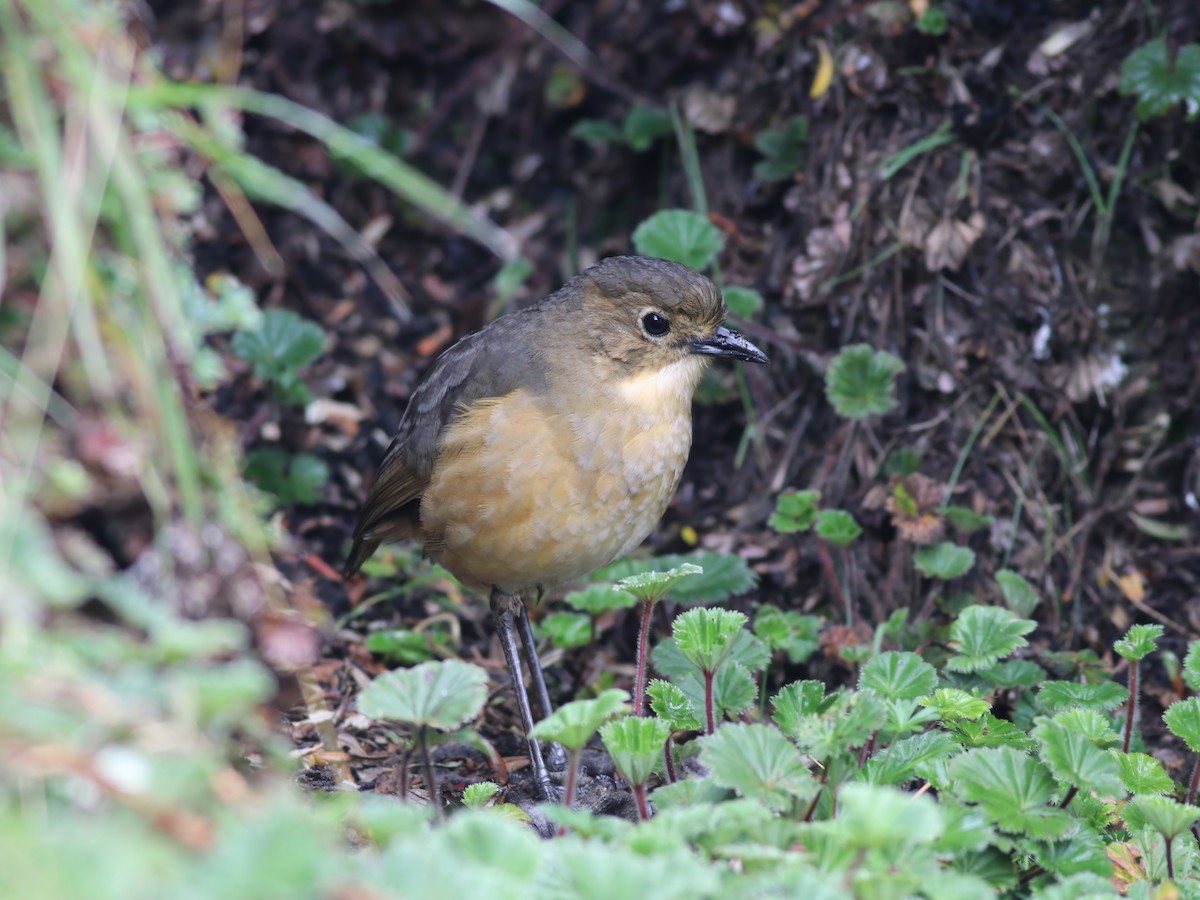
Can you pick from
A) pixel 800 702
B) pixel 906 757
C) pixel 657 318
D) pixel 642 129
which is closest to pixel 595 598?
pixel 657 318

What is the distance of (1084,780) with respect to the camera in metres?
3.06

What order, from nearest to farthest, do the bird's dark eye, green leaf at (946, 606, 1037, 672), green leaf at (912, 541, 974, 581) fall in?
green leaf at (946, 606, 1037, 672) < the bird's dark eye < green leaf at (912, 541, 974, 581)

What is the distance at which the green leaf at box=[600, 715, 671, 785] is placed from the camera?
3.15 metres

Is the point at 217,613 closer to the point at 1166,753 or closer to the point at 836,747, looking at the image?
the point at 836,747

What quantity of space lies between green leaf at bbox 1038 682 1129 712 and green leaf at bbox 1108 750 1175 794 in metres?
0.38

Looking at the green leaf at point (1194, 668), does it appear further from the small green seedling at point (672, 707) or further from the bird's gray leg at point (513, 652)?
the bird's gray leg at point (513, 652)

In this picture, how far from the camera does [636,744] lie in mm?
3168

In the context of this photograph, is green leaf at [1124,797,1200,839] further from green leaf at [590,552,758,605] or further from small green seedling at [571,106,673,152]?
small green seedling at [571,106,673,152]

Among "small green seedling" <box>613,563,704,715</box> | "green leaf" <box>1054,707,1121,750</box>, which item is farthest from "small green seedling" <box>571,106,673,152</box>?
"green leaf" <box>1054,707,1121,750</box>

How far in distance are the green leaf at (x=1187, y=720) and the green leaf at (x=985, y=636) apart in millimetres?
486

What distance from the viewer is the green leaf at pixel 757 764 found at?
9.66 feet

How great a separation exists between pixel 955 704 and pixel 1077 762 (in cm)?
44

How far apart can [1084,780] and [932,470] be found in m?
2.55

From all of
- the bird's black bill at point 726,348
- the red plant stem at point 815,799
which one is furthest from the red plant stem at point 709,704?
the bird's black bill at point 726,348
